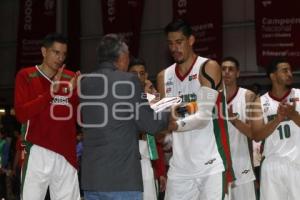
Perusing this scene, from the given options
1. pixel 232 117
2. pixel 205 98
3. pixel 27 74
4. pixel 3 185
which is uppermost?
pixel 27 74

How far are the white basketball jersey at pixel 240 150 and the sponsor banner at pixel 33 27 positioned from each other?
42.6ft

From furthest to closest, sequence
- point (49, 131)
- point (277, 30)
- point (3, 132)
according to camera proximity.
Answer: point (277, 30)
point (3, 132)
point (49, 131)

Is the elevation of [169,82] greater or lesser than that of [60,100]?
greater

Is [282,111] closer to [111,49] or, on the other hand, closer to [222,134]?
[222,134]

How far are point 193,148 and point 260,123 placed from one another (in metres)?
1.65

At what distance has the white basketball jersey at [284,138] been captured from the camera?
6.46 metres

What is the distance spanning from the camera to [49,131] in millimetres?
5426

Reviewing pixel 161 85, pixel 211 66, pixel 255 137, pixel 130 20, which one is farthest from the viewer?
pixel 130 20

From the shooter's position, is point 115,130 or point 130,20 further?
point 130,20

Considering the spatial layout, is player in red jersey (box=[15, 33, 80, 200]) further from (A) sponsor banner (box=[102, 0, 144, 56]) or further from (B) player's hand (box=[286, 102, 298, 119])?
(A) sponsor banner (box=[102, 0, 144, 56])

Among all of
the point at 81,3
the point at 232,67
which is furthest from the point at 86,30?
the point at 232,67

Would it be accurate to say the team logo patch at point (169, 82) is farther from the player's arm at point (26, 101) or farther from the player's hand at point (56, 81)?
the player's arm at point (26, 101)

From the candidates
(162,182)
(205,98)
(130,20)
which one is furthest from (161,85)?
(130,20)

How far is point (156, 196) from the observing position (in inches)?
263
